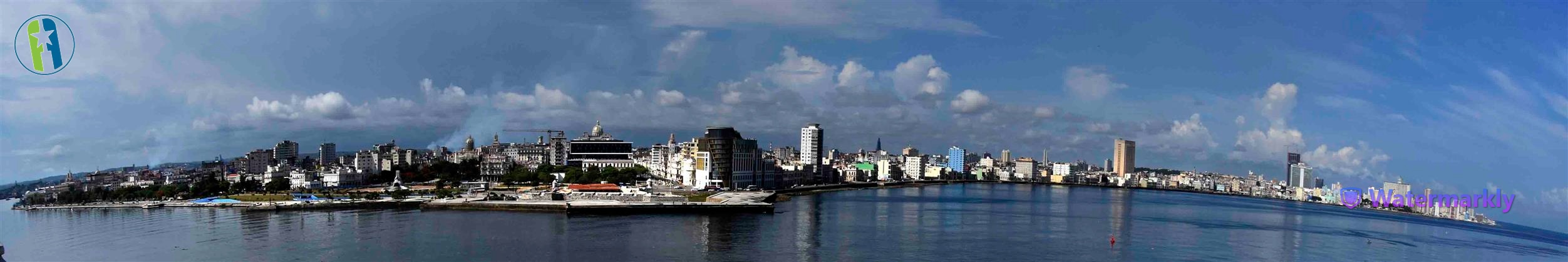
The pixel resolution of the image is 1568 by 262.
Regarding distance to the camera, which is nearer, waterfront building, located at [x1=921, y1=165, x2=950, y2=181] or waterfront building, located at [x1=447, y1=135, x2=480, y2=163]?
waterfront building, located at [x1=447, y1=135, x2=480, y2=163]

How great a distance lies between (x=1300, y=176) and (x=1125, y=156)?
78.0ft

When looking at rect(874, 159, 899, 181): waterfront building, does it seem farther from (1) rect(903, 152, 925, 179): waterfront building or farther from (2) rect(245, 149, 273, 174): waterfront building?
(2) rect(245, 149, 273, 174): waterfront building

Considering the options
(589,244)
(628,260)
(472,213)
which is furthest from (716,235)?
(472,213)

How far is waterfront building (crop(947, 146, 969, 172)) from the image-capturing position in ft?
282

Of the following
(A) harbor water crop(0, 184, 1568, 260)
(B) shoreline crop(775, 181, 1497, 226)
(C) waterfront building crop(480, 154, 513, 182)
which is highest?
(C) waterfront building crop(480, 154, 513, 182)

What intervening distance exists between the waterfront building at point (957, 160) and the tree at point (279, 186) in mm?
59658

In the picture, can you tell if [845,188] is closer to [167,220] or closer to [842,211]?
[842,211]

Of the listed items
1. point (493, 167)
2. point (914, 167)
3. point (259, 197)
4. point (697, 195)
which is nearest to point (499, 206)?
point (697, 195)

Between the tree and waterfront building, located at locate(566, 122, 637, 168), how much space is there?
19.0 meters

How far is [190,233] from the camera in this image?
1989cm

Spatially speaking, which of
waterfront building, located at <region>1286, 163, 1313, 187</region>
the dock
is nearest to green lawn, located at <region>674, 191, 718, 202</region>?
the dock

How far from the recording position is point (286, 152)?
2283 inches

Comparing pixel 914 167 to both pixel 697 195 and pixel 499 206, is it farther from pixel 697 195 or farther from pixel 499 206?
pixel 499 206

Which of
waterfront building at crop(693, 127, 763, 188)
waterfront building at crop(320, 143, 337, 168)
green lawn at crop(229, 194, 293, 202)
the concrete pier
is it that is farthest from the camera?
waterfront building at crop(320, 143, 337, 168)
